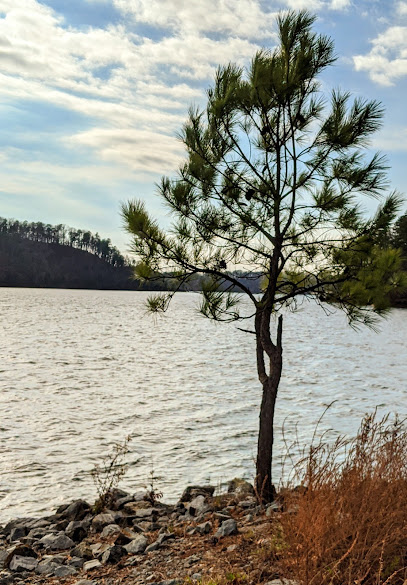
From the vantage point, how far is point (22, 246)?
649ft

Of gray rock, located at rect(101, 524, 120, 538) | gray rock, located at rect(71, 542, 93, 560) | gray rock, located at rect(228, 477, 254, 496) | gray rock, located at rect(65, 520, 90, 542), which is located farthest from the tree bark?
gray rock, located at rect(71, 542, 93, 560)

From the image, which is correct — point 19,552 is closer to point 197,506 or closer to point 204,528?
point 204,528

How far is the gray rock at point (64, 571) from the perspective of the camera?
6664 mm

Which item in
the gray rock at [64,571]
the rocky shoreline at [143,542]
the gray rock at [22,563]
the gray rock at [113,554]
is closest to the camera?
the rocky shoreline at [143,542]

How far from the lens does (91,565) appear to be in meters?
6.83

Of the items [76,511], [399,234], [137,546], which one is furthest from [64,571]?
[399,234]

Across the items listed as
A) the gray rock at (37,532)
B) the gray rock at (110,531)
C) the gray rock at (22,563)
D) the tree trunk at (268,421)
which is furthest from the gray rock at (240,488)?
the gray rock at (22,563)

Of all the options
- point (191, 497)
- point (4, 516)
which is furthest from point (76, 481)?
point (191, 497)

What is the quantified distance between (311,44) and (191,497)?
26.8 ft

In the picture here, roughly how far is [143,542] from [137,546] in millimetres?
103

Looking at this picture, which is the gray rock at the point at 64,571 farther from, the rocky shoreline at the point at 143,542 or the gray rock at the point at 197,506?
the gray rock at the point at 197,506

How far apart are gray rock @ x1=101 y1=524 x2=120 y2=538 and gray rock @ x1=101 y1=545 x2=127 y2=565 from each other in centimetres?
101

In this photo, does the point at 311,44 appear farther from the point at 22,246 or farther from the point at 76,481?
the point at 22,246

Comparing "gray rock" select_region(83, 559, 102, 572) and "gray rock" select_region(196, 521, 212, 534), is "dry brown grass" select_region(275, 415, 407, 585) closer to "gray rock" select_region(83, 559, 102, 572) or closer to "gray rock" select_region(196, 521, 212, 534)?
"gray rock" select_region(196, 521, 212, 534)
